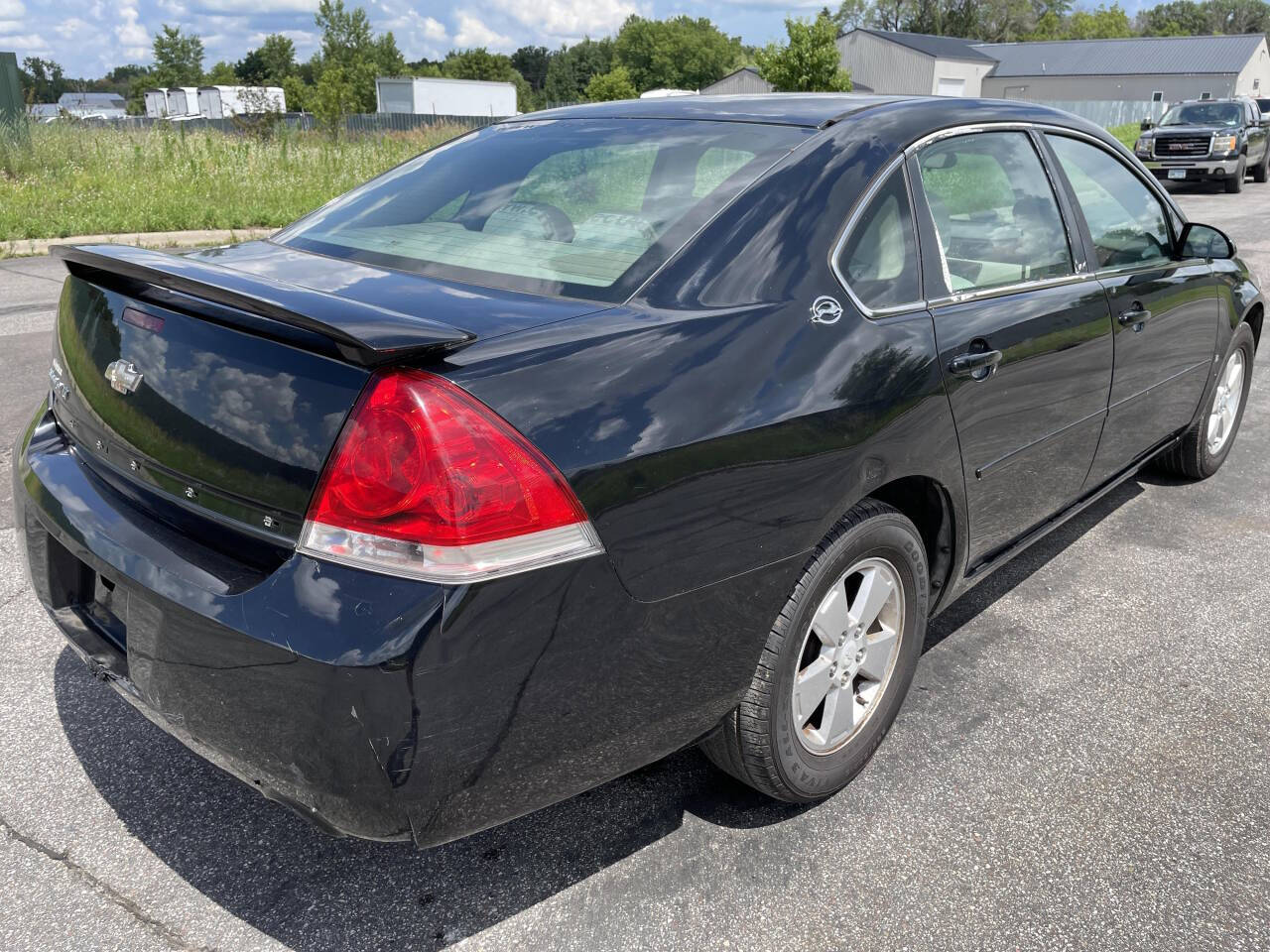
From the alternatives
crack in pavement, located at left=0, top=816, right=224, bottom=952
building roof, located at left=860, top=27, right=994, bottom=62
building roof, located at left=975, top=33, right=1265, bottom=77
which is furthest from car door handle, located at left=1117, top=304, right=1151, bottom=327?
building roof, located at left=975, top=33, right=1265, bottom=77

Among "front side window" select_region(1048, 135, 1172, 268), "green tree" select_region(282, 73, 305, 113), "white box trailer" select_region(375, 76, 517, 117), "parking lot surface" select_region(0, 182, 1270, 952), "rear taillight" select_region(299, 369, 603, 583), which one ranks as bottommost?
"parking lot surface" select_region(0, 182, 1270, 952)

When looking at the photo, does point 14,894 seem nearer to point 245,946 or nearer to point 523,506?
point 245,946

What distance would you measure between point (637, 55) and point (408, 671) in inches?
5745

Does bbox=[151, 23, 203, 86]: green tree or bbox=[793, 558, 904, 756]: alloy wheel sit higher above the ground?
bbox=[151, 23, 203, 86]: green tree

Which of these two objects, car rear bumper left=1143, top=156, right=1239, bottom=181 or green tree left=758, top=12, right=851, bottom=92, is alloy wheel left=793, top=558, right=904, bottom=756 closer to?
car rear bumper left=1143, top=156, right=1239, bottom=181

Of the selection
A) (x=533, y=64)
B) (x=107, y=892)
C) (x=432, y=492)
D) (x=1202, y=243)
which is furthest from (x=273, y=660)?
(x=533, y=64)

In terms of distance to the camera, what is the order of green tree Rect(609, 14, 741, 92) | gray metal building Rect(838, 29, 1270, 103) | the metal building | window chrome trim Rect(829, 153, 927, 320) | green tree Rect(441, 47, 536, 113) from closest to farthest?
1. window chrome trim Rect(829, 153, 927, 320)
2. gray metal building Rect(838, 29, 1270, 103)
3. the metal building
4. green tree Rect(441, 47, 536, 113)
5. green tree Rect(609, 14, 741, 92)

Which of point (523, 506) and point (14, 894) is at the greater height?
point (523, 506)

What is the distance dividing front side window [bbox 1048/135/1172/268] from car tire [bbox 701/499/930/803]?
1.56 m

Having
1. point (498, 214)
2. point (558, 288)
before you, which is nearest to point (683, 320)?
point (558, 288)

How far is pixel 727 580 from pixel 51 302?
832 centimetres

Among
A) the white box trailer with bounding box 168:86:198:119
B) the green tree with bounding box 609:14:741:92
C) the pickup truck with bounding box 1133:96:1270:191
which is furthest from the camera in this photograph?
the green tree with bounding box 609:14:741:92

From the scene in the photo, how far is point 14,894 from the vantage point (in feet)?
7.65

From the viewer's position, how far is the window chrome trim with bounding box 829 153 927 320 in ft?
8.30
